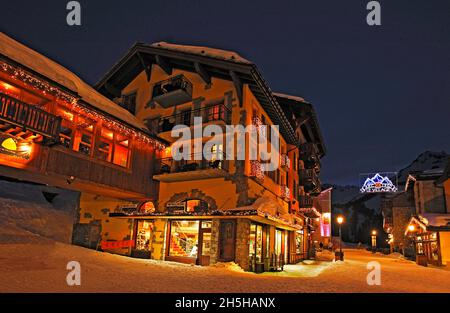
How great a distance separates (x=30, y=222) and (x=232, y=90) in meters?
→ 12.4

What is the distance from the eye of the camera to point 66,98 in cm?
1327

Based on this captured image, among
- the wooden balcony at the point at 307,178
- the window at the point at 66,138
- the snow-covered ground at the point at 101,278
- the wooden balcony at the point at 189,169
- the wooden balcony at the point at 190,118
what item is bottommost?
the snow-covered ground at the point at 101,278

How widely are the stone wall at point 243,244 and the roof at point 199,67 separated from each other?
7.37 m

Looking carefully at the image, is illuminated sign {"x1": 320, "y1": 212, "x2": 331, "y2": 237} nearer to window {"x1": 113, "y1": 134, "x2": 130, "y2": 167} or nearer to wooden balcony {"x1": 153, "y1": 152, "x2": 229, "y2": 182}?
wooden balcony {"x1": 153, "y1": 152, "x2": 229, "y2": 182}

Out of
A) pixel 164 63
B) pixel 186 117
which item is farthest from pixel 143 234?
pixel 164 63

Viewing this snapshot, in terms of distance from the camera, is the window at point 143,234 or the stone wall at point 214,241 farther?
the window at point 143,234

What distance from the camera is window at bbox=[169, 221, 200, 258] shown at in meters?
17.5

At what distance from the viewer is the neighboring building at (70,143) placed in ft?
37.9

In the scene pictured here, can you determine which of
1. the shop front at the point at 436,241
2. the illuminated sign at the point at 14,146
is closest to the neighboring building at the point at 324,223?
the shop front at the point at 436,241

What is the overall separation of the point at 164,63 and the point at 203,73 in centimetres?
367

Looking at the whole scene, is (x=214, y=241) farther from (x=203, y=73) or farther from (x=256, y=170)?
(x=203, y=73)

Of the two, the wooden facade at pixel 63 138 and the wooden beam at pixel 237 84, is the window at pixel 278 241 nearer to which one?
the wooden facade at pixel 63 138

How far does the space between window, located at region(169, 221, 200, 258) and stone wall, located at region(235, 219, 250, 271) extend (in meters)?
2.74
